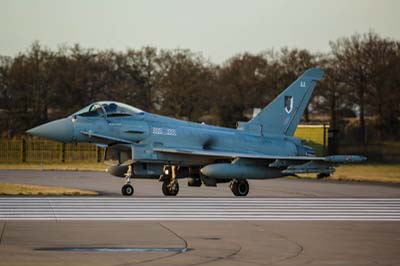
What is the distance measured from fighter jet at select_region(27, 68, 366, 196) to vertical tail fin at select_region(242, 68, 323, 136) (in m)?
0.58

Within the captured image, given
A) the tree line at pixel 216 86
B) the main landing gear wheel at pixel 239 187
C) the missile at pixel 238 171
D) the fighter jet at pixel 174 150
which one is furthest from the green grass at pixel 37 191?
the tree line at pixel 216 86

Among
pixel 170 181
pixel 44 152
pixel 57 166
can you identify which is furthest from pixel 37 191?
pixel 44 152

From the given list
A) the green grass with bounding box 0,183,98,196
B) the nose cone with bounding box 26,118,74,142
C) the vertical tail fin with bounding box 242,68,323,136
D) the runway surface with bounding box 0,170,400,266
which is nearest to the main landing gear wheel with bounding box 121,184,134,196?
the green grass with bounding box 0,183,98,196

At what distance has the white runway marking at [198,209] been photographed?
57.3 ft

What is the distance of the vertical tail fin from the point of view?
89.6 feet

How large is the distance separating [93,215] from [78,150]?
36157mm

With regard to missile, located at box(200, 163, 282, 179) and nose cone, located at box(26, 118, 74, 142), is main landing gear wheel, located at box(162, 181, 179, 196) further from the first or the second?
nose cone, located at box(26, 118, 74, 142)

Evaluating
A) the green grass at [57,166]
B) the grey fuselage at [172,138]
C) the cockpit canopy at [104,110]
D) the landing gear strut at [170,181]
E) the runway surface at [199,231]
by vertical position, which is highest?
the cockpit canopy at [104,110]

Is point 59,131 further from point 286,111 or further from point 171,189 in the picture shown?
point 286,111

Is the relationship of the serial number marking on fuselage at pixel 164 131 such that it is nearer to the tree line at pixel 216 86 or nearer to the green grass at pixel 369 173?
the green grass at pixel 369 173

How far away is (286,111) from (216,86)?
42705 millimetres

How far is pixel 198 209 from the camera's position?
19.3 m

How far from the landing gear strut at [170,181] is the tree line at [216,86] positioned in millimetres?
36721

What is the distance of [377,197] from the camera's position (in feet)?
81.4
